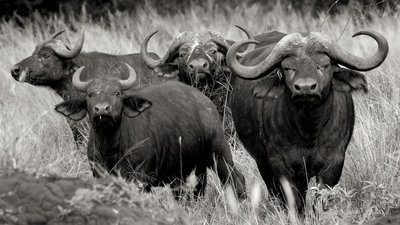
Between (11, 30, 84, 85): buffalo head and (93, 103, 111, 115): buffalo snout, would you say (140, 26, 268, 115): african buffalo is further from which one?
(93, 103, 111, 115): buffalo snout

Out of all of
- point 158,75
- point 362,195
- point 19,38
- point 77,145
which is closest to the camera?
point 362,195

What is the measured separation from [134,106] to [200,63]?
242cm

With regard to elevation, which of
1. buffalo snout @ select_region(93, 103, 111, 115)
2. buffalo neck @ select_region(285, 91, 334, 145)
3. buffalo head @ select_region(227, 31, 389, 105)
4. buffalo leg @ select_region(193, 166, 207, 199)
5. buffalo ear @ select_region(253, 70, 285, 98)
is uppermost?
buffalo head @ select_region(227, 31, 389, 105)

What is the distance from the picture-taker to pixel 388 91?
386 inches

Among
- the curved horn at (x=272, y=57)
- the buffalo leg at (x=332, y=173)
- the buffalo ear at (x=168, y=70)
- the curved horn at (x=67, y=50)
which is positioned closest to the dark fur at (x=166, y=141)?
the curved horn at (x=272, y=57)

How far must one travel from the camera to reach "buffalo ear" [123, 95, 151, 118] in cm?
799

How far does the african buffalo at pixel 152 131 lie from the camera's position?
25.8 ft

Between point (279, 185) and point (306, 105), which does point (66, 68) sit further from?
point (306, 105)

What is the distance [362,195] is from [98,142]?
229 centimetres

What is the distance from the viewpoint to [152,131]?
328 inches

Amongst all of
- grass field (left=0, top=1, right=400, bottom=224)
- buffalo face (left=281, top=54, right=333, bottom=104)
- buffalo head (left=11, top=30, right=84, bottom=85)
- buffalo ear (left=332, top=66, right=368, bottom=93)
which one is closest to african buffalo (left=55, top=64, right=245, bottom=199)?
grass field (left=0, top=1, right=400, bottom=224)

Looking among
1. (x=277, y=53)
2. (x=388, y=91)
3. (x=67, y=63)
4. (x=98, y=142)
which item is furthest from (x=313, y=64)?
(x=67, y=63)

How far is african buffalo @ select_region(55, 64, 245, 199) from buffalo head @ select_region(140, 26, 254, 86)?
4.04 feet

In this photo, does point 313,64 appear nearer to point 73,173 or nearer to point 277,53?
point 277,53
